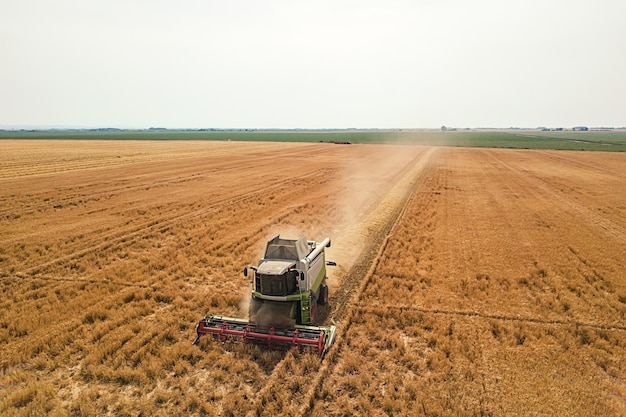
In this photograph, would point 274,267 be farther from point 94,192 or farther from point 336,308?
point 94,192

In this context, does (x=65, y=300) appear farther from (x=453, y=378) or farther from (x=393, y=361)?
(x=453, y=378)

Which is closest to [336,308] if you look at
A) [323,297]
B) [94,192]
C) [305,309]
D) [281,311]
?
[323,297]

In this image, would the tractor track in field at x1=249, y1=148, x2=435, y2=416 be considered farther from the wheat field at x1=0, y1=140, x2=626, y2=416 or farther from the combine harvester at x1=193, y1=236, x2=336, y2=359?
the combine harvester at x1=193, y1=236, x2=336, y2=359

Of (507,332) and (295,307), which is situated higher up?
(295,307)

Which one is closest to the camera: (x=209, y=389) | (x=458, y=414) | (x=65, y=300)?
(x=458, y=414)

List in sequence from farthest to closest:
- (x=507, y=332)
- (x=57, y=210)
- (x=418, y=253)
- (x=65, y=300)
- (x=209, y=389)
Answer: (x=57, y=210)
(x=418, y=253)
(x=65, y=300)
(x=507, y=332)
(x=209, y=389)

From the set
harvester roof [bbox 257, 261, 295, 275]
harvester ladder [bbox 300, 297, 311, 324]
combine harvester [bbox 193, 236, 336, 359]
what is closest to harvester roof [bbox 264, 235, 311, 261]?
combine harvester [bbox 193, 236, 336, 359]

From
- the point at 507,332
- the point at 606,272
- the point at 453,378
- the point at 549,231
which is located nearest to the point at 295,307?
the point at 453,378
